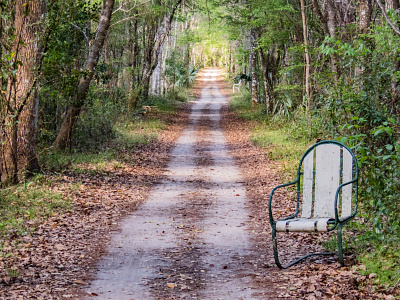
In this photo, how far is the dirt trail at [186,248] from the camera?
504 centimetres

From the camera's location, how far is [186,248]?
6.52 meters

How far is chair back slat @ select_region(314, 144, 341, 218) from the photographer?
19.0ft

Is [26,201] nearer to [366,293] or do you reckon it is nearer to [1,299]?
[1,299]

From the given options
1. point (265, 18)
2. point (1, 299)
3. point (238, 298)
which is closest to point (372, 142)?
point (238, 298)

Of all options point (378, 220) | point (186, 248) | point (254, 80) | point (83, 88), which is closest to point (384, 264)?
point (378, 220)

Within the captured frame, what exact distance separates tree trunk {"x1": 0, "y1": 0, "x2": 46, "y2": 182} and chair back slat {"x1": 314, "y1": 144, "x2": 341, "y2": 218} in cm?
630

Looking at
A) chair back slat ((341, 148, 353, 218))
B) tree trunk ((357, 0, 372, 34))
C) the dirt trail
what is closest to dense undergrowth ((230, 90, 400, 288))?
chair back slat ((341, 148, 353, 218))

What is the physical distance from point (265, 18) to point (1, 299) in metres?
19.3

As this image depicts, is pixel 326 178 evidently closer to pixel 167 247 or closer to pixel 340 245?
pixel 340 245

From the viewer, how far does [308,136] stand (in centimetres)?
1616

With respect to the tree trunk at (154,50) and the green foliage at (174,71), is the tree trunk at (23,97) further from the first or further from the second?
the green foliage at (174,71)

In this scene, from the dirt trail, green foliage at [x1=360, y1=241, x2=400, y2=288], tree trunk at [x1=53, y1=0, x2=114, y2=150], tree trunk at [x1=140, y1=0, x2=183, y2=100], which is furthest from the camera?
tree trunk at [x1=140, y1=0, x2=183, y2=100]

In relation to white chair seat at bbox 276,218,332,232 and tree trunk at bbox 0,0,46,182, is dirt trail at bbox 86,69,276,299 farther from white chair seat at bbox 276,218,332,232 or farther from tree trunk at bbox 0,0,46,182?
tree trunk at bbox 0,0,46,182

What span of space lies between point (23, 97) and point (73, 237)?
13.8 ft
